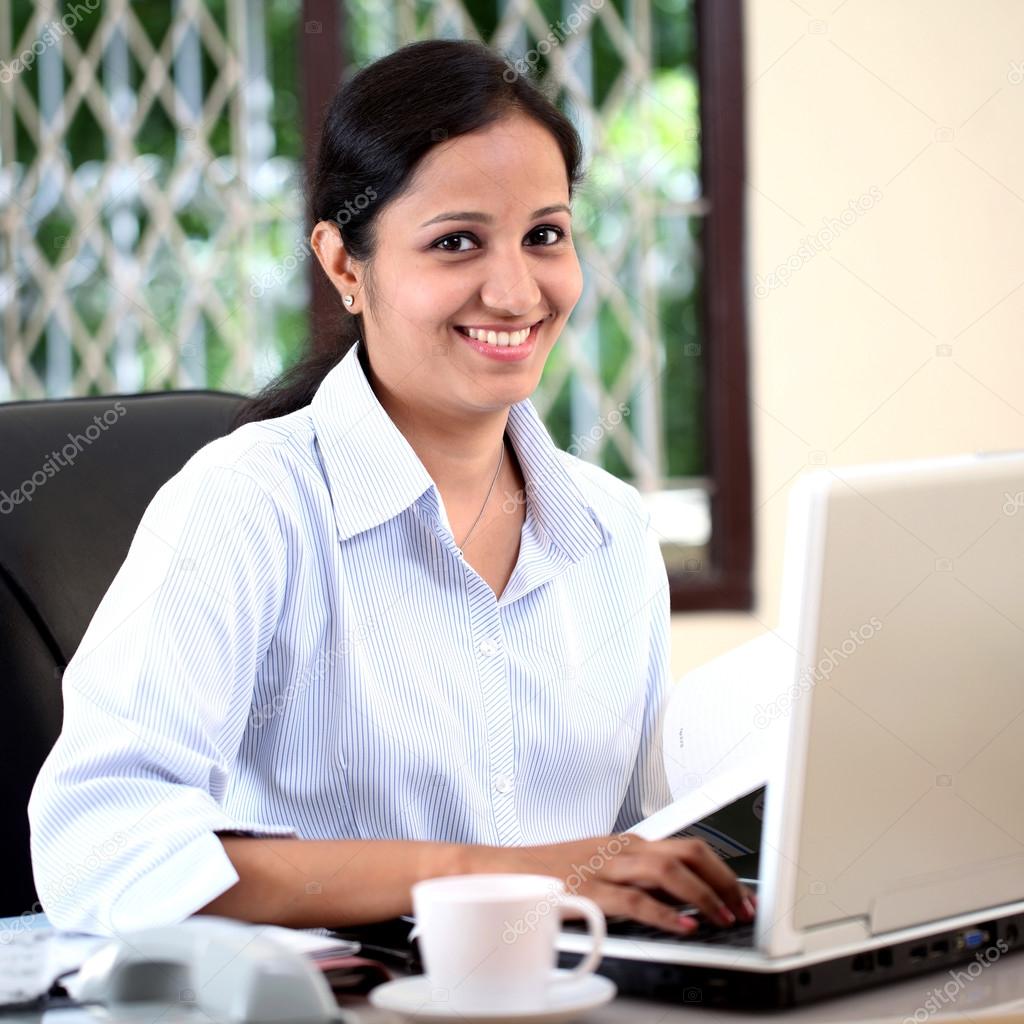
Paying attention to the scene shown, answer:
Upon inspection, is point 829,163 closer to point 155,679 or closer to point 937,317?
point 937,317

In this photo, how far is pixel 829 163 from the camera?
301cm

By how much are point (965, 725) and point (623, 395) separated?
91.6 inches

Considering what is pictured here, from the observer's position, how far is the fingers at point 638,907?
2.99ft

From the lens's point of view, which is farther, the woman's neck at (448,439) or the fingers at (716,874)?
the woman's neck at (448,439)

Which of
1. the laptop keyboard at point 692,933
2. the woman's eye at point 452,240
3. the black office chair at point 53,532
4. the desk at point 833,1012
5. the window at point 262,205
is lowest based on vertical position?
the desk at point 833,1012

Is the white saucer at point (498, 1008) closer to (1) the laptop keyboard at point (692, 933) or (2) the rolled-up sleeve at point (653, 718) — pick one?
(1) the laptop keyboard at point (692, 933)

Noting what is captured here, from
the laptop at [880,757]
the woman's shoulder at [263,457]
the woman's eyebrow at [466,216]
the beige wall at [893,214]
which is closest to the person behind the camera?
the laptop at [880,757]

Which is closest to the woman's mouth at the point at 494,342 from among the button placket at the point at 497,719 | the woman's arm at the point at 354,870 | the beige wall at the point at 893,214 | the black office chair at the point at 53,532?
the button placket at the point at 497,719

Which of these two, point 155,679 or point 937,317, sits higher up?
point 937,317

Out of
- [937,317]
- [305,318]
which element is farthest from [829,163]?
[305,318]

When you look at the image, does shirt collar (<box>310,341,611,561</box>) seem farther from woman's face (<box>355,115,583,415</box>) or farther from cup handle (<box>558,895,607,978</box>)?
cup handle (<box>558,895,607,978</box>)

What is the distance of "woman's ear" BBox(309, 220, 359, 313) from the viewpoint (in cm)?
153

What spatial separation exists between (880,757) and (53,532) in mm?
880

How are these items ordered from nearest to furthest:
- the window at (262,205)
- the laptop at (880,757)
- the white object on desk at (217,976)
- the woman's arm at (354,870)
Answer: the white object on desk at (217,976)
the laptop at (880,757)
the woman's arm at (354,870)
the window at (262,205)
